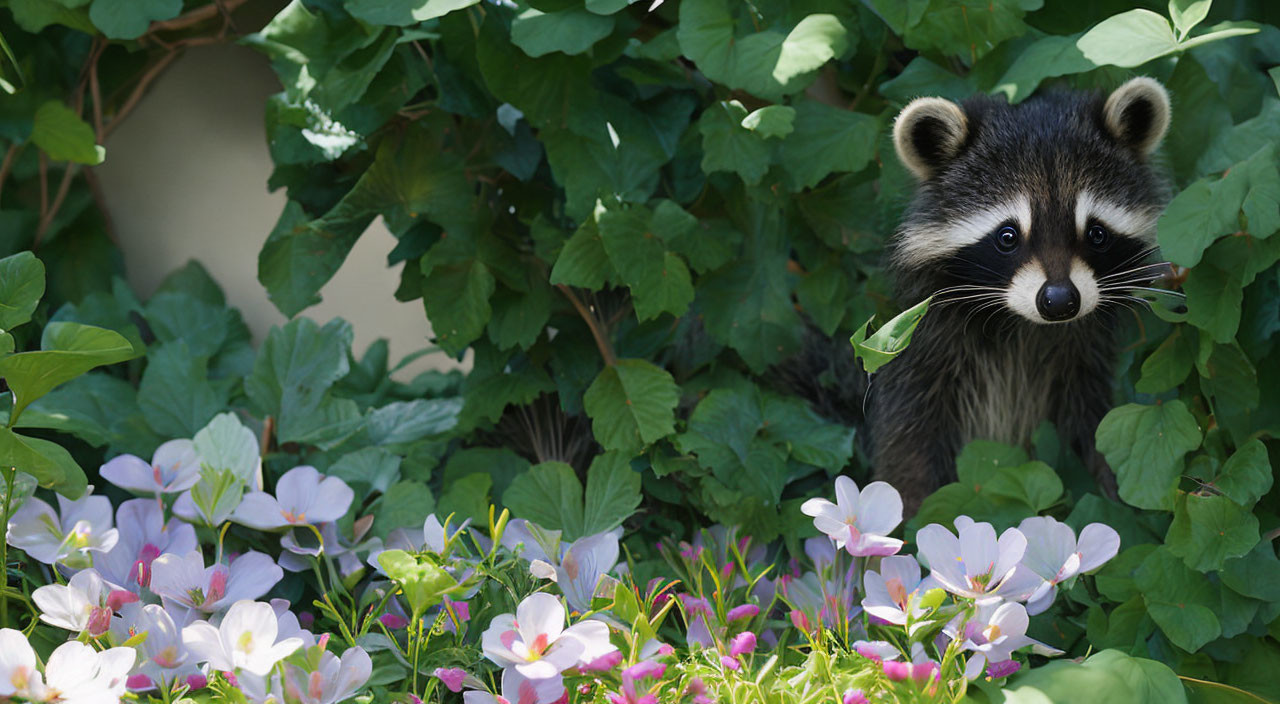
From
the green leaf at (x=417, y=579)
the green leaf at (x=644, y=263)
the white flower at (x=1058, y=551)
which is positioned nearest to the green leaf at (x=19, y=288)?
the green leaf at (x=417, y=579)

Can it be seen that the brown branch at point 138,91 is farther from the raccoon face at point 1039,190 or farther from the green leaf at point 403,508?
the raccoon face at point 1039,190

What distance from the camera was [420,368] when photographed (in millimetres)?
3215

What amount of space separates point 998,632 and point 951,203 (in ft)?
2.82

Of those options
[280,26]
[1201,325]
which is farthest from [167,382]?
[1201,325]

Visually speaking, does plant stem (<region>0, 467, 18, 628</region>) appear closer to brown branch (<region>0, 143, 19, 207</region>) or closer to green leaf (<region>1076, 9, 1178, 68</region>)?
brown branch (<region>0, 143, 19, 207</region>)

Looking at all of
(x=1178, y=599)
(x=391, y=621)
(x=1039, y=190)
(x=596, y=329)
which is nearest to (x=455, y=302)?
(x=596, y=329)

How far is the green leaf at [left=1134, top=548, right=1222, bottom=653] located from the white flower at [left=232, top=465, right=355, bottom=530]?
4.15 ft

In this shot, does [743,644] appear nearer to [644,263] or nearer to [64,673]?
[644,263]

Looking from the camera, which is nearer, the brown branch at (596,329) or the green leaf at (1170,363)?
the green leaf at (1170,363)

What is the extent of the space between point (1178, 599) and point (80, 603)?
1592 millimetres

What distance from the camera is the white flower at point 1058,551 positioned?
1.70m

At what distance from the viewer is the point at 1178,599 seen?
1722 mm

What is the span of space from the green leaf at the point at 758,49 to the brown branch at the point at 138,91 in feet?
5.11

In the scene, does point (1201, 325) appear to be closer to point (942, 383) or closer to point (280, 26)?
point (942, 383)
